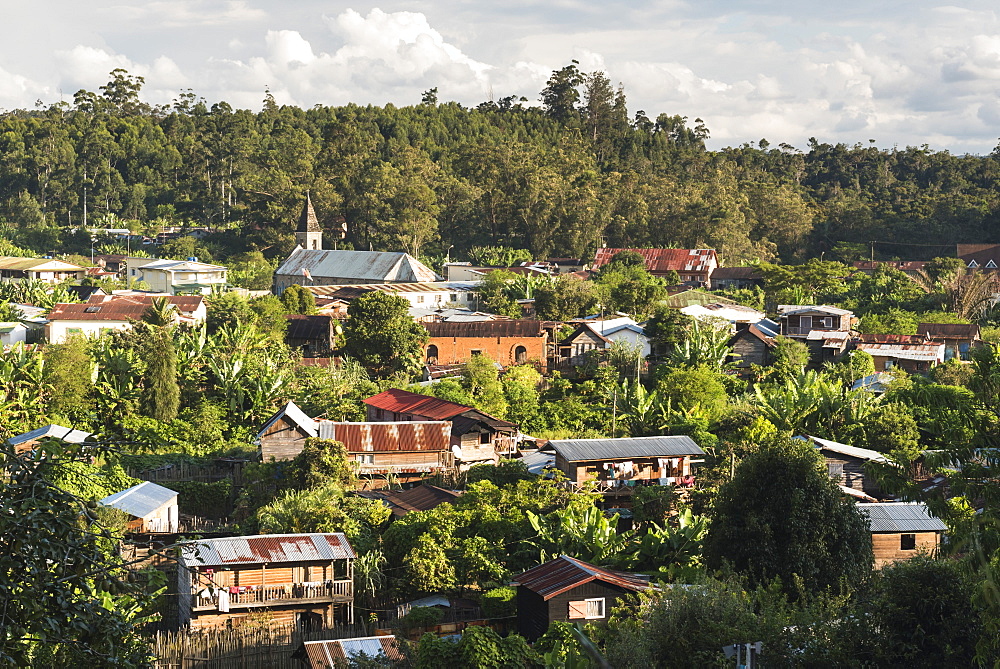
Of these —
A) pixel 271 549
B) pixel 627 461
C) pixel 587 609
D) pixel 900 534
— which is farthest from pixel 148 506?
pixel 900 534

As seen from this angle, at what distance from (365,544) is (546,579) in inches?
166

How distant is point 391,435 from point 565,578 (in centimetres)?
955

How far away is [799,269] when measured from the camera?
172 ft

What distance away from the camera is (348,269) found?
5459 centimetres

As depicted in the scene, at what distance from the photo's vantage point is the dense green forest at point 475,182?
67250 mm

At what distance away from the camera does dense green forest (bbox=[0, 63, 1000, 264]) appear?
67.2 meters

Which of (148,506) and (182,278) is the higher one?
(182,278)

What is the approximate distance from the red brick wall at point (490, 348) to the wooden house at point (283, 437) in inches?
461

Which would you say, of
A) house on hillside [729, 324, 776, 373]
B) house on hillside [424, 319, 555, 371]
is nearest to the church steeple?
house on hillside [424, 319, 555, 371]

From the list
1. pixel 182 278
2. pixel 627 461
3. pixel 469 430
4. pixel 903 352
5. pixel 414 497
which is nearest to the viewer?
pixel 414 497

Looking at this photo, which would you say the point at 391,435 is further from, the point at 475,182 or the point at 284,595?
the point at 475,182

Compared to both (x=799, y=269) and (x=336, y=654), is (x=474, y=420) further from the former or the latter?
(x=799, y=269)

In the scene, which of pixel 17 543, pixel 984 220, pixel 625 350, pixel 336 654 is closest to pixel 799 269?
pixel 625 350

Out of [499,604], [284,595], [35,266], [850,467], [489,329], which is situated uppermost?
[35,266]
